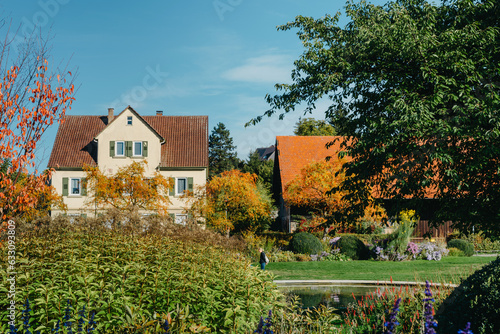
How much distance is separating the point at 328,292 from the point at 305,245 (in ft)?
34.3

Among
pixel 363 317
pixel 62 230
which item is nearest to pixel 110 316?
pixel 363 317

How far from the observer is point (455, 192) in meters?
10.3

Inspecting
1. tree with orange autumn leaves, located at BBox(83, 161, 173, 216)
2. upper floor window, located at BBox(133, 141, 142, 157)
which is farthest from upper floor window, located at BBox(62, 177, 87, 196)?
tree with orange autumn leaves, located at BBox(83, 161, 173, 216)

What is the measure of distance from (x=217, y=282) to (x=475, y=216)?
19.9ft

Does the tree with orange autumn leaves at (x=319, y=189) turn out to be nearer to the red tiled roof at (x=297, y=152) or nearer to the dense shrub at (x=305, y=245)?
the dense shrub at (x=305, y=245)

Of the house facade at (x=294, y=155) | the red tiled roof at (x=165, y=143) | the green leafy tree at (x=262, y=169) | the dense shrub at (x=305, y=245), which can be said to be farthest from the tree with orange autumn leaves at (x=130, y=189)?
the green leafy tree at (x=262, y=169)

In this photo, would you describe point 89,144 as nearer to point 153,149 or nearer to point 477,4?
point 153,149

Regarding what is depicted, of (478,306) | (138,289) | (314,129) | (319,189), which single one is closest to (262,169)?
(314,129)

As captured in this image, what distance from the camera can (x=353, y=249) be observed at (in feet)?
79.2

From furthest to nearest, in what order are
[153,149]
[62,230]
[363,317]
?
[153,149]
[62,230]
[363,317]

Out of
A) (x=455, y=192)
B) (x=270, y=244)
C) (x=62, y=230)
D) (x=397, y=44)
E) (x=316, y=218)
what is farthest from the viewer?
(x=316, y=218)

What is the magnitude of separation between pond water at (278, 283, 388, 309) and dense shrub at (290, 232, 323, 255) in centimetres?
919

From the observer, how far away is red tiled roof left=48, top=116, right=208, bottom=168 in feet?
116

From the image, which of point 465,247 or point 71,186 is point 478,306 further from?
point 71,186
